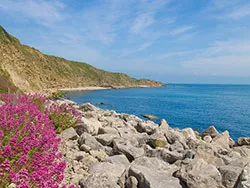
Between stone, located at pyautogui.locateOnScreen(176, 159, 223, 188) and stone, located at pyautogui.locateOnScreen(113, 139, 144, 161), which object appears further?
stone, located at pyautogui.locateOnScreen(113, 139, 144, 161)

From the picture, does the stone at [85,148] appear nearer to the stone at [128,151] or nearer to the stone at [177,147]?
the stone at [128,151]

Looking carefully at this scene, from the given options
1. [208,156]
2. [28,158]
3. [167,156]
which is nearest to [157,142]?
[167,156]

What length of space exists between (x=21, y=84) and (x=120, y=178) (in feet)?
135

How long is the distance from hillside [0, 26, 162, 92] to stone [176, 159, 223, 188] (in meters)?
23.9

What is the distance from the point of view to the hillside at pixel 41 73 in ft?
140

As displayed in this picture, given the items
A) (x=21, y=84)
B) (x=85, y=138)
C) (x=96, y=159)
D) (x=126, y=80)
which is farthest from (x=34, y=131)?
(x=126, y=80)

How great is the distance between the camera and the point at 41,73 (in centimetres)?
A: 7438

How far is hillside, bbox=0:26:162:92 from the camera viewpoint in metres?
42.6

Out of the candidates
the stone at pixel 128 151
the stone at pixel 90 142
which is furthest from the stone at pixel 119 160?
the stone at pixel 90 142

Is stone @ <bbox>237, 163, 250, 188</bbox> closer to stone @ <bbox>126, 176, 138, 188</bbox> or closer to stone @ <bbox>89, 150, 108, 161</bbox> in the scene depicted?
stone @ <bbox>126, 176, 138, 188</bbox>

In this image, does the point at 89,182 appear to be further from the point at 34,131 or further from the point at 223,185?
the point at 223,185

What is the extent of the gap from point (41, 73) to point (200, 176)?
74400 millimetres

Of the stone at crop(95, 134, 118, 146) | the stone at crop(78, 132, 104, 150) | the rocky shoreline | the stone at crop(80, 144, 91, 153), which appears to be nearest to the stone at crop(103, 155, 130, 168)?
the rocky shoreline

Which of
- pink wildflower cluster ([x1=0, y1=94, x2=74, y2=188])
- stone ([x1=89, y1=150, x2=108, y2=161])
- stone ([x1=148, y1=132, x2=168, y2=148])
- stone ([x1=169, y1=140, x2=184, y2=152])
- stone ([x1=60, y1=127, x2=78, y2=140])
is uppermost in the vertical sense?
pink wildflower cluster ([x1=0, y1=94, x2=74, y2=188])
